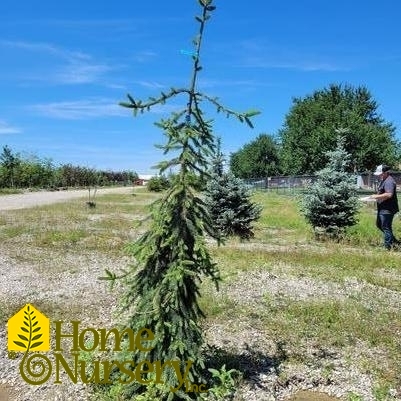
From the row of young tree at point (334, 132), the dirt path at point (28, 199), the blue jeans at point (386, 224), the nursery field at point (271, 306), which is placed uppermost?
the row of young tree at point (334, 132)

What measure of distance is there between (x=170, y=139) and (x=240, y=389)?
272cm

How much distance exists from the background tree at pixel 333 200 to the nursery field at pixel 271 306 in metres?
0.65

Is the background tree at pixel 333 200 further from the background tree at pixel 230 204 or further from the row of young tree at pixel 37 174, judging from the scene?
the row of young tree at pixel 37 174

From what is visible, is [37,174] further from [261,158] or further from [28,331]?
[28,331]

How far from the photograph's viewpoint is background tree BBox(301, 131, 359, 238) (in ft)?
49.7

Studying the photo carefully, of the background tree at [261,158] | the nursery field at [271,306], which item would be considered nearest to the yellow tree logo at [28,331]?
the nursery field at [271,306]

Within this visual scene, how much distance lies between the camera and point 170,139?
4.67 m

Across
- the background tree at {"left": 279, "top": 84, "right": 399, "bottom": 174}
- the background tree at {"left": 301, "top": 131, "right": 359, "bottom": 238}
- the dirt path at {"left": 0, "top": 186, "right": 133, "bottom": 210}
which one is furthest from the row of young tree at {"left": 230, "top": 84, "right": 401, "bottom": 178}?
the background tree at {"left": 301, "top": 131, "right": 359, "bottom": 238}

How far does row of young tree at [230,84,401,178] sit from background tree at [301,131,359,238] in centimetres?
2973

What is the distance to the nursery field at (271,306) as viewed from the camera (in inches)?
214

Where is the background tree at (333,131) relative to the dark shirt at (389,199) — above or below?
above

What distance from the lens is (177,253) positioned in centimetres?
466

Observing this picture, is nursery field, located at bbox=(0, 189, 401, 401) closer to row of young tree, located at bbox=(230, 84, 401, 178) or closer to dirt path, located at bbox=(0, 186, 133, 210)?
dirt path, located at bbox=(0, 186, 133, 210)

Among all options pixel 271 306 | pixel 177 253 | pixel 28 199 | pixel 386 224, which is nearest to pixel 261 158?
pixel 28 199
